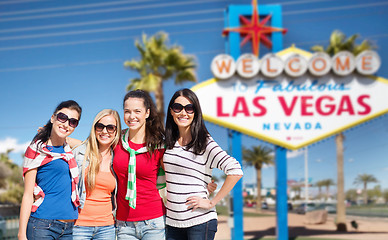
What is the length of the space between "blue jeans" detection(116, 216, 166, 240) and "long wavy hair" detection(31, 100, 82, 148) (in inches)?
35.7

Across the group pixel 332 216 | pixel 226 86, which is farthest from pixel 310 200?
pixel 226 86

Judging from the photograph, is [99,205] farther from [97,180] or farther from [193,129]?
[193,129]

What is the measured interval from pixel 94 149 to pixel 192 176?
0.86 m

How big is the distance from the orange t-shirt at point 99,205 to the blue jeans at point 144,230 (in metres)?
0.15

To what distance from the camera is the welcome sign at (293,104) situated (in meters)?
11.3

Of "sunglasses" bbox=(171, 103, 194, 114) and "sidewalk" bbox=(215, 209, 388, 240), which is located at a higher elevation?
"sunglasses" bbox=(171, 103, 194, 114)

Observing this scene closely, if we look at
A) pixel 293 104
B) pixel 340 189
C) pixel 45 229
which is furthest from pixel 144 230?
pixel 340 189

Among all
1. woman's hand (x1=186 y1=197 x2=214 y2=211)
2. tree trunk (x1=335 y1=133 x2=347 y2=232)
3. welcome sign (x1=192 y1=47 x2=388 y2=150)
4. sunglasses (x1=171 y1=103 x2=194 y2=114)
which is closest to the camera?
woman's hand (x1=186 y1=197 x2=214 y2=211)

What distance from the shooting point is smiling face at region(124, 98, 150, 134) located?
3.03 metres

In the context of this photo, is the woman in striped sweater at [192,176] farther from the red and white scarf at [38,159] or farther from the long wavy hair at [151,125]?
the red and white scarf at [38,159]

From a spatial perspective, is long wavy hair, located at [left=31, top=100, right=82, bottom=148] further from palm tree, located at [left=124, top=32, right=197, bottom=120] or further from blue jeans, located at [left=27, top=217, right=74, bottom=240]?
palm tree, located at [left=124, top=32, right=197, bottom=120]

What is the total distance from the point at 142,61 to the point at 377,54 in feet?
33.2

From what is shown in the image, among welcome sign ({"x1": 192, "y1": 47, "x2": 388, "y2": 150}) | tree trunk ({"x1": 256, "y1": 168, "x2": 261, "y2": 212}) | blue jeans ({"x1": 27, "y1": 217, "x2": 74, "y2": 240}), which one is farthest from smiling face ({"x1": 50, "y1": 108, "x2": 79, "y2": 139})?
tree trunk ({"x1": 256, "y1": 168, "x2": 261, "y2": 212})

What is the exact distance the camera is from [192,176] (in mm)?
2791
